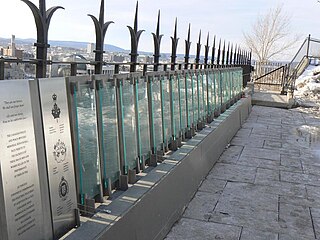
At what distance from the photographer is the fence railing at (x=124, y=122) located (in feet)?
9.46

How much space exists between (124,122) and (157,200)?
80 centimetres

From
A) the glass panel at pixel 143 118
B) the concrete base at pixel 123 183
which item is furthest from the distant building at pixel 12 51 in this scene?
the glass panel at pixel 143 118

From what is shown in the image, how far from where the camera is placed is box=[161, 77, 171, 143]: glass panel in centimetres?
475

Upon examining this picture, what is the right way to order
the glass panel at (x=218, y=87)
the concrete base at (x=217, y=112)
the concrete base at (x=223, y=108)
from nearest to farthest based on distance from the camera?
the concrete base at (x=217, y=112) < the glass panel at (x=218, y=87) < the concrete base at (x=223, y=108)

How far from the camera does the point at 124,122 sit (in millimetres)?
3637

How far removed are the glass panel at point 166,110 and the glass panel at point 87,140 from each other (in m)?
1.78

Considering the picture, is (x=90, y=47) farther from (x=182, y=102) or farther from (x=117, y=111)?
(x=182, y=102)

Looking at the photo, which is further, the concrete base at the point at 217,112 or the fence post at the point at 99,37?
the concrete base at the point at 217,112

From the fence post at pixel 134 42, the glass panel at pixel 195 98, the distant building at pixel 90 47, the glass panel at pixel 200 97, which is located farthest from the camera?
the glass panel at pixel 200 97

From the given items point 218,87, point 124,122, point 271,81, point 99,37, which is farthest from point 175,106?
point 271,81

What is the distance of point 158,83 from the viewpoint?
4570mm

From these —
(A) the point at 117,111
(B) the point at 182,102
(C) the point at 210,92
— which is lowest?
(C) the point at 210,92

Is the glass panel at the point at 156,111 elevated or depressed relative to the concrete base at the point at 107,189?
elevated

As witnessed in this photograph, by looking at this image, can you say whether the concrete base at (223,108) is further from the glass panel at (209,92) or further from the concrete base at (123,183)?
the concrete base at (123,183)
